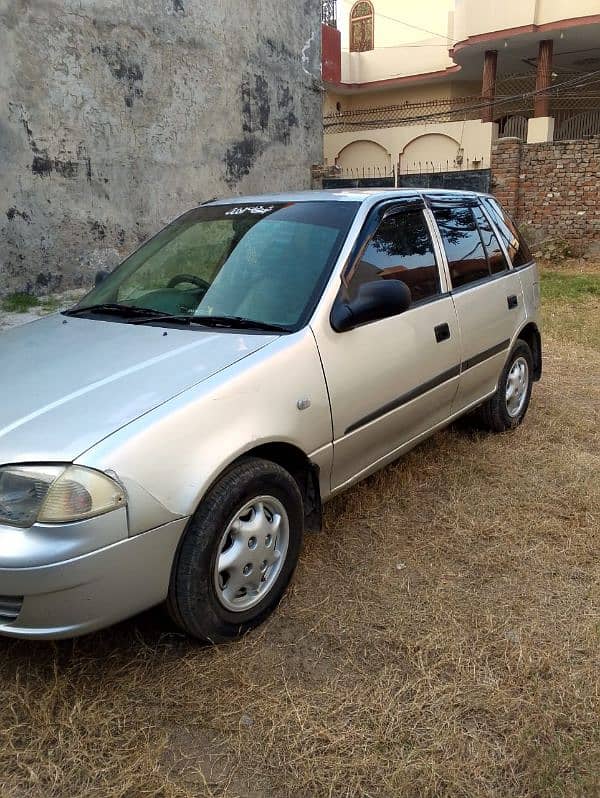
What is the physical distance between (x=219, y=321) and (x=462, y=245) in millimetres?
1865

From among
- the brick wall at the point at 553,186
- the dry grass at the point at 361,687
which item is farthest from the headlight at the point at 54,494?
the brick wall at the point at 553,186

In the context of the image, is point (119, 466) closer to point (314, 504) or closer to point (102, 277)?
point (314, 504)

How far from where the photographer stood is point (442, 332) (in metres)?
3.73

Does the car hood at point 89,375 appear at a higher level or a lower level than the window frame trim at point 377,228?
lower

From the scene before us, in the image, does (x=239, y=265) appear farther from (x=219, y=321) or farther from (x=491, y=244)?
(x=491, y=244)

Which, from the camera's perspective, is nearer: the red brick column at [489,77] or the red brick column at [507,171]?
the red brick column at [507,171]

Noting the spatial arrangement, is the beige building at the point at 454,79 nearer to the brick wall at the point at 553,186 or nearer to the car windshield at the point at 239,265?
the brick wall at the point at 553,186

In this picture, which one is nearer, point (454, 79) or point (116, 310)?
point (116, 310)

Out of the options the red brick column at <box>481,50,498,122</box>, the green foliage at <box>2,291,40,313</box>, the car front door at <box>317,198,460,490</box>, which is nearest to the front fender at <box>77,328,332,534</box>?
the car front door at <box>317,198,460,490</box>

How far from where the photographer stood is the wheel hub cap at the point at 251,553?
100 inches

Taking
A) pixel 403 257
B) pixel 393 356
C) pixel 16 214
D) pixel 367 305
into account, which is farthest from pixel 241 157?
pixel 367 305

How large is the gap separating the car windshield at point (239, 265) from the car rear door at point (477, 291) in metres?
0.90

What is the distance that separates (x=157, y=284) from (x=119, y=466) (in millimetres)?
1686

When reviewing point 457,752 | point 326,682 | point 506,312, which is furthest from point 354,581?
point 506,312
